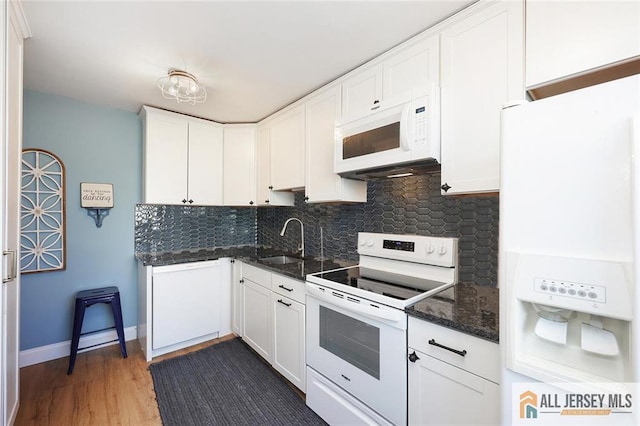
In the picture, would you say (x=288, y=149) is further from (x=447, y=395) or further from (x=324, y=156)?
(x=447, y=395)

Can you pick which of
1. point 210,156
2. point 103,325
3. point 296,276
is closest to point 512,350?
point 296,276

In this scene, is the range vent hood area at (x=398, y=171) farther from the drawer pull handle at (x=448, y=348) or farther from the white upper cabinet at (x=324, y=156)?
the drawer pull handle at (x=448, y=348)

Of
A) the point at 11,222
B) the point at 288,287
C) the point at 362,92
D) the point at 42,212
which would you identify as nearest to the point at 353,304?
the point at 288,287

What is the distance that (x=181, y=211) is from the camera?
127 inches

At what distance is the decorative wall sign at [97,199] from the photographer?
2668mm

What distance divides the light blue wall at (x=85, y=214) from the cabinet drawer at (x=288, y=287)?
174 cm

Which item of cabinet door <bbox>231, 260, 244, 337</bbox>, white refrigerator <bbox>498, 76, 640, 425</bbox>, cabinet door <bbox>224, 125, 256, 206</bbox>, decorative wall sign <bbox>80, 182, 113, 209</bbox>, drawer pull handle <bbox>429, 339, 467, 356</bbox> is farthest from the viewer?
cabinet door <bbox>224, 125, 256, 206</bbox>

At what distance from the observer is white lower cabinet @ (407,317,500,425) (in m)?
1.11

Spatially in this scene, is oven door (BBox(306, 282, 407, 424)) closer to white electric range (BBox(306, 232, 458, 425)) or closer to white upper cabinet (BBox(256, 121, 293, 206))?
white electric range (BBox(306, 232, 458, 425))

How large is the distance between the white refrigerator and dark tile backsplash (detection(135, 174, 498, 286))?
2.66 feet

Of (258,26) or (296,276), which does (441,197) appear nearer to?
(296,276)

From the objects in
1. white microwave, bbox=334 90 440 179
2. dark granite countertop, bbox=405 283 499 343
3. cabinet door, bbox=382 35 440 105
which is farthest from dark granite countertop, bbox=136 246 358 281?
cabinet door, bbox=382 35 440 105

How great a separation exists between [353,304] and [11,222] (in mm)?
1859

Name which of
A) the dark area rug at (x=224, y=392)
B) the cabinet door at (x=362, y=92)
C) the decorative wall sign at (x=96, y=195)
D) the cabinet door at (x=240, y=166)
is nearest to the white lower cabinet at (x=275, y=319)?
the dark area rug at (x=224, y=392)
